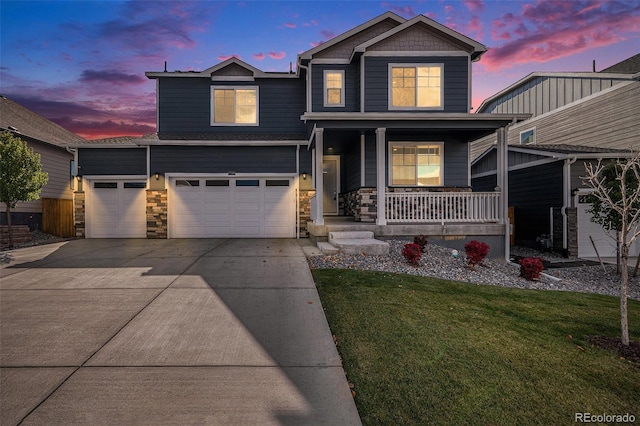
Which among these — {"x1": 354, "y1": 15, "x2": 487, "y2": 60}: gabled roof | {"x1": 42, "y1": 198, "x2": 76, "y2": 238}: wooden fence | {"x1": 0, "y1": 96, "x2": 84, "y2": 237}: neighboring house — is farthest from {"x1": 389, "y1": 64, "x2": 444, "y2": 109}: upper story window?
{"x1": 42, "y1": 198, "x2": 76, "y2": 238}: wooden fence

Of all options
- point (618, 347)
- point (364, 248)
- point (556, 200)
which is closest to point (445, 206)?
point (364, 248)

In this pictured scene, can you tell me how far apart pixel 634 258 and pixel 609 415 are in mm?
12253

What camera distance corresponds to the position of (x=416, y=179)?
37.8 ft

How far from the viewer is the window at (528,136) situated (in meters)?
18.5

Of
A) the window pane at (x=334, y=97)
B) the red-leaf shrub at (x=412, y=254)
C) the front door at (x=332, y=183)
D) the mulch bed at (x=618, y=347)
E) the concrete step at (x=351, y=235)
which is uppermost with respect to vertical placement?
the window pane at (x=334, y=97)

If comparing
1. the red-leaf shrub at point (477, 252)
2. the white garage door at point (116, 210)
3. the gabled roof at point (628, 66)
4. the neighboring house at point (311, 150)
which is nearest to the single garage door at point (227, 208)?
the neighboring house at point (311, 150)

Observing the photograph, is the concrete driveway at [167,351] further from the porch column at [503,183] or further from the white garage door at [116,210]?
the porch column at [503,183]

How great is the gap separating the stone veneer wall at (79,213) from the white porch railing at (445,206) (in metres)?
11.7

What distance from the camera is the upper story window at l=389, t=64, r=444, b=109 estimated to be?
11430 mm

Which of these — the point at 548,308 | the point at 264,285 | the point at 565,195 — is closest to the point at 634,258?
the point at 565,195

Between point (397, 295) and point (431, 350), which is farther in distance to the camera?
point (397, 295)

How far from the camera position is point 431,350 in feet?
10.6

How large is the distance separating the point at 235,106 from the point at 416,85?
731 cm

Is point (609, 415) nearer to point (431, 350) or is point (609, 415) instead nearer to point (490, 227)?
point (431, 350)
